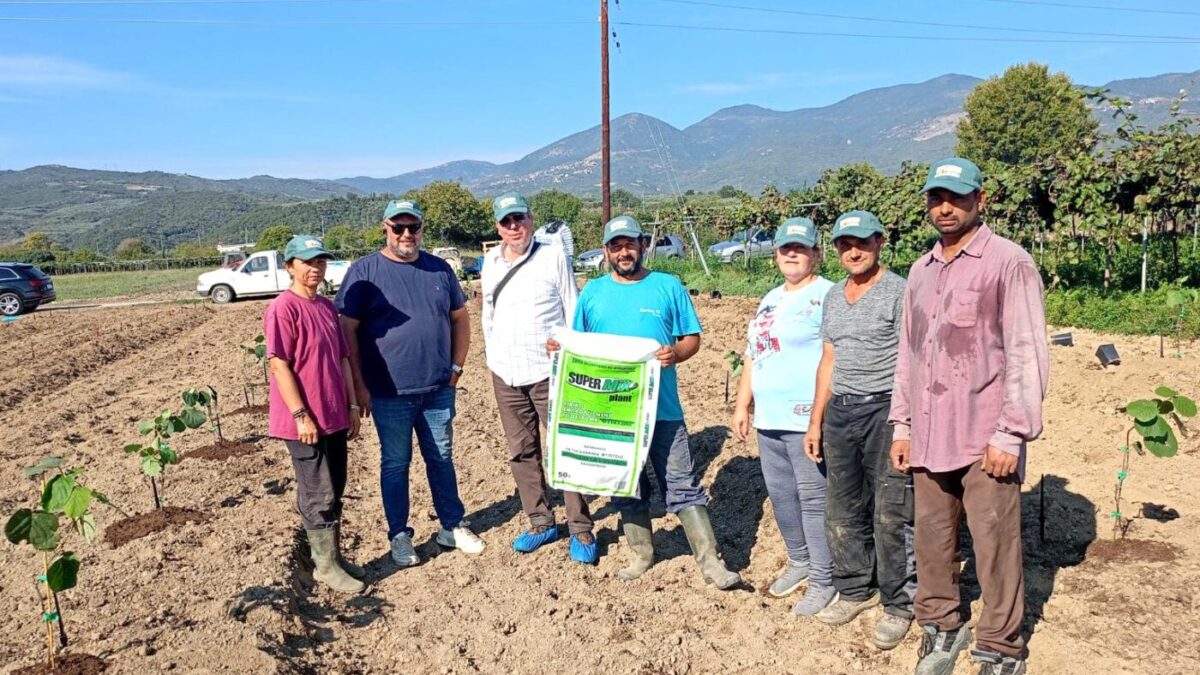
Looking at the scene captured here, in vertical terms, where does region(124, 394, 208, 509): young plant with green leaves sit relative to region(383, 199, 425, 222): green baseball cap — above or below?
below

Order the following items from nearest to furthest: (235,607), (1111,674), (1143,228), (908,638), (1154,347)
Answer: (1111,674) < (908,638) < (235,607) < (1154,347) < (1143,228)

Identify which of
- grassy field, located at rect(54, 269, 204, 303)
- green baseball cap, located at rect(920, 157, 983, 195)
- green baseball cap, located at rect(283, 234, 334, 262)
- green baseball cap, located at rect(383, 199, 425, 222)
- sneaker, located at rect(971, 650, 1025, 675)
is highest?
green baseball cap, located at rect(920, 157, 983, 195)

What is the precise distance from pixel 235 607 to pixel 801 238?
281 centimetres

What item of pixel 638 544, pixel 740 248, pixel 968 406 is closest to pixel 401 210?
pixel 638 544

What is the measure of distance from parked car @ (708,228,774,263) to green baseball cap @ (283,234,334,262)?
1990 cm

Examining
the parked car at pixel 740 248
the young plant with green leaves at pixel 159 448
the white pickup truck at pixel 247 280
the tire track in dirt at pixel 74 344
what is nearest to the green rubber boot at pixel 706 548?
the young plant with green leaves at pixel 159 448

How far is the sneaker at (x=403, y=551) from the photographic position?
4309mm

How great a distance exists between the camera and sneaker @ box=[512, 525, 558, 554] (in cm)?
436

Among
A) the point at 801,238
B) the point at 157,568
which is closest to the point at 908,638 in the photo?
the point at 801,238

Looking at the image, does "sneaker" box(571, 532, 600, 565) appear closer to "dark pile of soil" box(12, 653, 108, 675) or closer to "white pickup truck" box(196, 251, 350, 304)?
"dark pile of soil" box(12, 653, 108, 675)

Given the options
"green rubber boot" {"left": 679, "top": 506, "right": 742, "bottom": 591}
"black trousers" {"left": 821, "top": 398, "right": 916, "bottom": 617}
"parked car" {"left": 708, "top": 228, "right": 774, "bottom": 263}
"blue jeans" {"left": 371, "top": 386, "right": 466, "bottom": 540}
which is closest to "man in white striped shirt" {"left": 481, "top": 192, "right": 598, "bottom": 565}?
"blue jeans" {"left": 371, "top": 386, "right": 466, "bottom": 540}

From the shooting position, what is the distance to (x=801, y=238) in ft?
10.7

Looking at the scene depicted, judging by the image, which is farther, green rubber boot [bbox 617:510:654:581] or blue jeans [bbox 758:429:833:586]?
green rubber boot [bbox 617:510:654:581]

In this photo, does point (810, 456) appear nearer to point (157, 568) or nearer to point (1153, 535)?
point (1153, 535)
